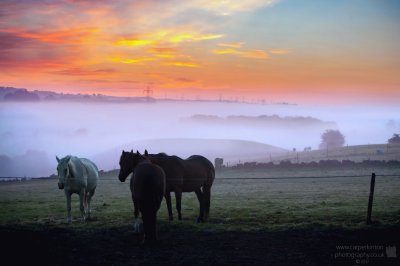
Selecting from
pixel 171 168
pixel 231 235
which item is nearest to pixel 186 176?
pixel 171 168

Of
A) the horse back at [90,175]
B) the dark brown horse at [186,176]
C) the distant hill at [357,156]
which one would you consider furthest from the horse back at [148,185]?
the distant hill at [357,156]

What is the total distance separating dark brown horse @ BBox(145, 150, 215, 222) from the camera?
15102 mm

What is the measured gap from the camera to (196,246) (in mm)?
11305

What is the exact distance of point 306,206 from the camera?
805 inches

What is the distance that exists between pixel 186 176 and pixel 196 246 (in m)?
4.57

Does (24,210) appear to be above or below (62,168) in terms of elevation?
below

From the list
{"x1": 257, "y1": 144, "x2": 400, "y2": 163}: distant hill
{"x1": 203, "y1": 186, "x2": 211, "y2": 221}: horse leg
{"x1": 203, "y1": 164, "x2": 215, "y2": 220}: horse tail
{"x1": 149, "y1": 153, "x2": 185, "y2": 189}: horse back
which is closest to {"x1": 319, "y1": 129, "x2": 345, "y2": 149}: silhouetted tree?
{"x1": 257, "y1": 144, "x2": 400, "y2": 163}: distant hill

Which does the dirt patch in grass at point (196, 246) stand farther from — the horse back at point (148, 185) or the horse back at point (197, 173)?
the horse back at point (197, 173)

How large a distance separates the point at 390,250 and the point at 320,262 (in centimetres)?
251

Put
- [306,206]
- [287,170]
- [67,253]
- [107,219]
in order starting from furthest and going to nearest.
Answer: [287,170] → [306,206] → [107,219] → [67,253]

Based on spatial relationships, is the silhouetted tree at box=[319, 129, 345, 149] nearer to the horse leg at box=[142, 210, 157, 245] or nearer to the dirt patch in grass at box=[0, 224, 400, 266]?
the dirt patch in grass at box=[0, 224, 400, 266]

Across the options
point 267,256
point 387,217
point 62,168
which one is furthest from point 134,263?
point 387,217

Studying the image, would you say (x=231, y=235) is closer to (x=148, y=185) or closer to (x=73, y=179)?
(x=148, y=185)

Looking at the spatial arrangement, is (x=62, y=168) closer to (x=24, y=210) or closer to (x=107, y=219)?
(x=107, y=219)
